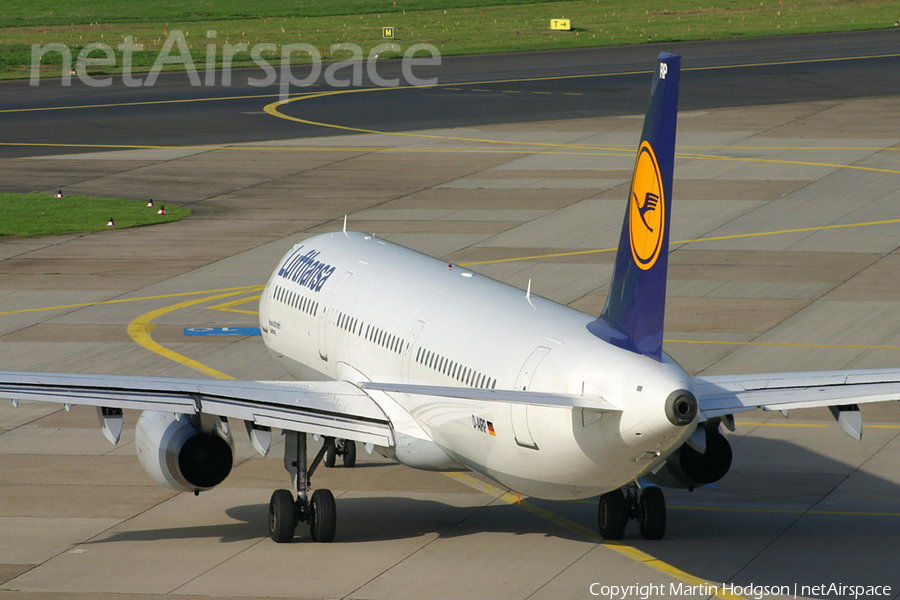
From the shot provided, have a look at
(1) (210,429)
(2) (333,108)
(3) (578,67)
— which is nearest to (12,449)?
(1) (210,429)

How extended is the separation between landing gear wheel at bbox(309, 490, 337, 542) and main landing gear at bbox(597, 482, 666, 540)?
5150mm

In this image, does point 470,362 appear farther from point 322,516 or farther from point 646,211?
point 646,211

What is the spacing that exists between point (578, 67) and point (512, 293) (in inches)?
3291

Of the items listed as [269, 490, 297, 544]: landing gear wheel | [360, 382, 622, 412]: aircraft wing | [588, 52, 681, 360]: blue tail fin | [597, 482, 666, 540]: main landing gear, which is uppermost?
[588, 52, 681, 360]: blue tail fin

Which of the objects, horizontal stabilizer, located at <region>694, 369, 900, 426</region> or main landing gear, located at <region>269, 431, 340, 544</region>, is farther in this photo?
main landing gear, located at <region>269, 431, 340, 544</region>

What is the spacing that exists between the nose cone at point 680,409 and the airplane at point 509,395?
0.02 metres

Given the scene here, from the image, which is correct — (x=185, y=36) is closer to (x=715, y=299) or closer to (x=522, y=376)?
(x=715, y=299)

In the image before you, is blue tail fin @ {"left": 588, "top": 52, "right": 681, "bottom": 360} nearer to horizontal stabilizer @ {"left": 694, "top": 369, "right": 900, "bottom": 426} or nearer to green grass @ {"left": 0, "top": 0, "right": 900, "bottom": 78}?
horizontal stabilizer @ {"left": 694, "top": 369, "right": 900, "bottom": 426}

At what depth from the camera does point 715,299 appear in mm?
43500

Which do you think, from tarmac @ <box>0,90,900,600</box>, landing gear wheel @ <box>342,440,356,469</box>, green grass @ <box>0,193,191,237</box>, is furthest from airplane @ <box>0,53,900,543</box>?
green grass @ <box>0,193,191,237</box>

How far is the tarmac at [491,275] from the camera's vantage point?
916 inches

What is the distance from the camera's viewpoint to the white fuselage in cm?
1973

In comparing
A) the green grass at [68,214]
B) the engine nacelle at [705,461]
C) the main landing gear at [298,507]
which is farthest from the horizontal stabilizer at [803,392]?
the green grass at [68,214]

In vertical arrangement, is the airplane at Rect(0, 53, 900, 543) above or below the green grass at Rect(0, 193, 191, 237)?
above
